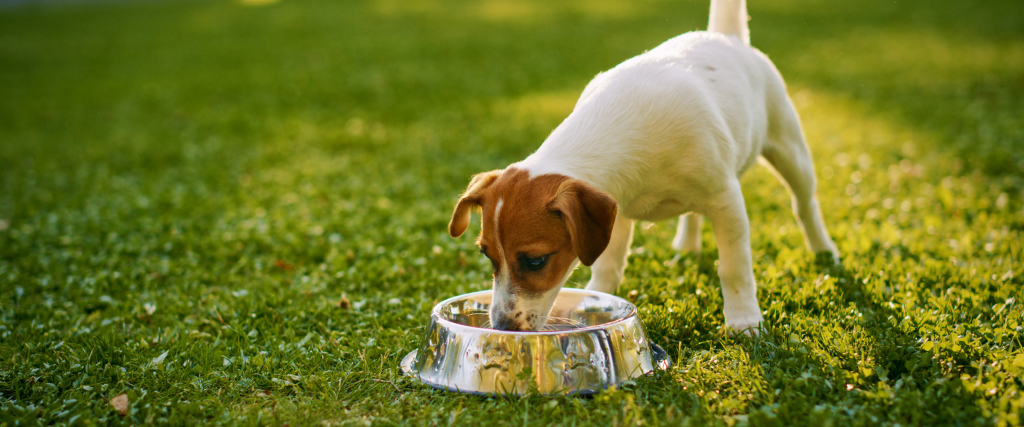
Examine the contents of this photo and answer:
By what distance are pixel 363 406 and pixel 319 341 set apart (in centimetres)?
95

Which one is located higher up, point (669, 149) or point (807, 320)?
point (669, 149)

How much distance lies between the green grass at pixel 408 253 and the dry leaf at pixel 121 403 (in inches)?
2.1

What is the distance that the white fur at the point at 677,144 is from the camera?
3811mm

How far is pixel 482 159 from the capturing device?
379 inches

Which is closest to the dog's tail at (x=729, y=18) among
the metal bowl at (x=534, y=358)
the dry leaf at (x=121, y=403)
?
the metal bowl at (x=534, y=358)

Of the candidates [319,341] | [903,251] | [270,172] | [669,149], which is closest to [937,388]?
[669,149]

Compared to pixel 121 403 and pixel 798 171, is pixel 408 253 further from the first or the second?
pixel 798 171

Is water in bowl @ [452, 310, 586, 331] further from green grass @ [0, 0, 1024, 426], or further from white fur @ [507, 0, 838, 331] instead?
white fur @ [507, 0, 838, 331]

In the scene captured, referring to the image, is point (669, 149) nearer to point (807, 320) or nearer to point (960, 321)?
point (807, 320)

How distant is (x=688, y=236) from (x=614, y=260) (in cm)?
111

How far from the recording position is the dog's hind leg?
196 inches

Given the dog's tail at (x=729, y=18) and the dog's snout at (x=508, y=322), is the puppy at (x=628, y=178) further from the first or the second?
the dog's tail at (x=729, y=18)

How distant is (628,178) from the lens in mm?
3830

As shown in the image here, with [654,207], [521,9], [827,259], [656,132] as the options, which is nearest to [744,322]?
[654,207]
